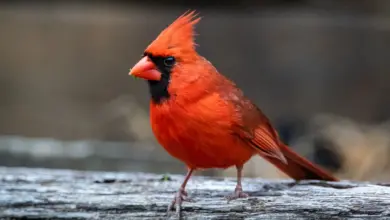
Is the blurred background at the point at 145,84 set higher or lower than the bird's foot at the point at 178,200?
higher

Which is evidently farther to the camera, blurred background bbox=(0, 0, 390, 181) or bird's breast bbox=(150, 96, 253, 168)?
blurred background bbox=(0, 0, 390, 181)

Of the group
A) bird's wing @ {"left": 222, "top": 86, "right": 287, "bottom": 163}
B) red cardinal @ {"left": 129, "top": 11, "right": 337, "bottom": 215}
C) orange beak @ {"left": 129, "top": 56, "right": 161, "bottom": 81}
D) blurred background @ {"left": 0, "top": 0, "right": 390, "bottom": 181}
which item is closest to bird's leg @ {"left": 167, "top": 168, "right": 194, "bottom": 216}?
red cardinal @ {"left": 129, "top": 11, "right": 337, "bottom": 215}

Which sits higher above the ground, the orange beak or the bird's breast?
the orange beak

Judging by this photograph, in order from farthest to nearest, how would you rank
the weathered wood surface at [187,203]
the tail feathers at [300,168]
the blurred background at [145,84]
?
the blurred background at [145,84] < the tail feathers at [300,168] < the weathered wood surface at [187,203]

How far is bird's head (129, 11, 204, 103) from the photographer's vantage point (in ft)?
6.27

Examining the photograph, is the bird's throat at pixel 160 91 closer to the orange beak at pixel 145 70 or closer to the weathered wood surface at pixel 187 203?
the orange beak at pixel 145 70

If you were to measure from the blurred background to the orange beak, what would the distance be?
4.91 feet

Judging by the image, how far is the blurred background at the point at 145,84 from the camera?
3633 mm

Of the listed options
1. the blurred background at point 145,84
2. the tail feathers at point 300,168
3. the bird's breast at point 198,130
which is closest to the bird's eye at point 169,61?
the bird's breast at point 198,130

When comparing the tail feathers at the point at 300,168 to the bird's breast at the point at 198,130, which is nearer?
the bird's breast at the point at 198,130

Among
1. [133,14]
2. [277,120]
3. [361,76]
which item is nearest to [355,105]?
[361,76]

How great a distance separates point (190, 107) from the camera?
1.89 metres

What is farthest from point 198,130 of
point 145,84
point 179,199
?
point 145,84

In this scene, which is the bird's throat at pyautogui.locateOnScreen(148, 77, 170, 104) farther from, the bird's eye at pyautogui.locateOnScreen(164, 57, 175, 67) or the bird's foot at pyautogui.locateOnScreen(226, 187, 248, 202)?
the bird's foot at pyautogui.locateOnScreen(226, 187, 248, 202)
